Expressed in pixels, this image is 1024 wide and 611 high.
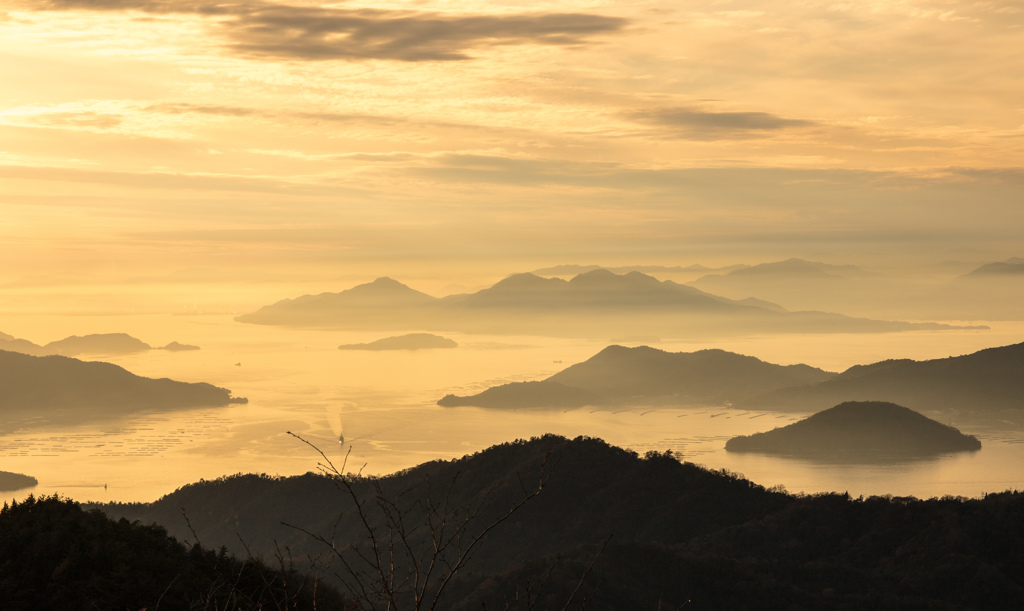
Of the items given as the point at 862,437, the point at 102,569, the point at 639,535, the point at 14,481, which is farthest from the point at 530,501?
the point at 862,437

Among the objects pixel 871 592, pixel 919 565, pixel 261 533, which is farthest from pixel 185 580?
pixel 261 533

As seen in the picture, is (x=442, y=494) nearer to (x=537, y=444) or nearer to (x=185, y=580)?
(x=537, y=444)

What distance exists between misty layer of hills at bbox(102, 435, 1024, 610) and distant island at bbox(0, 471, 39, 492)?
56.6 metres

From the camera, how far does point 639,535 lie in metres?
70.3

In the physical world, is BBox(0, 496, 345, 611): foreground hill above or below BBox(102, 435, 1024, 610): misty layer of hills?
above

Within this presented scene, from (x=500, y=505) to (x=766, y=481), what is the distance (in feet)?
296

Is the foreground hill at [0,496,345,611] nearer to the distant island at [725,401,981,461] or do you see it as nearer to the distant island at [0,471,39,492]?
the distant island at [0,471,39,492]

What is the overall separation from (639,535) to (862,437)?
131645 mm

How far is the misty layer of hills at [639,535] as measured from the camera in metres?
46.6

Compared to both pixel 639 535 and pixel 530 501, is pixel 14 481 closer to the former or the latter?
pixel 530 501

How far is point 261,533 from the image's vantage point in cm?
8375

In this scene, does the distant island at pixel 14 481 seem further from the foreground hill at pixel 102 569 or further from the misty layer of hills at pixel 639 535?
the foreground hill at pixel 102 569

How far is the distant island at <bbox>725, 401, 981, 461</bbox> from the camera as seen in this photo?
18050 cm

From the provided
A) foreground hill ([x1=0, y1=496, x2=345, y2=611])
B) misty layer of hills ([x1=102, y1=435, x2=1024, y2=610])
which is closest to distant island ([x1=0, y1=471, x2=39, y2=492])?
misty layer of hills ([x1=102, y1=435, x2=1024, y2=610])
